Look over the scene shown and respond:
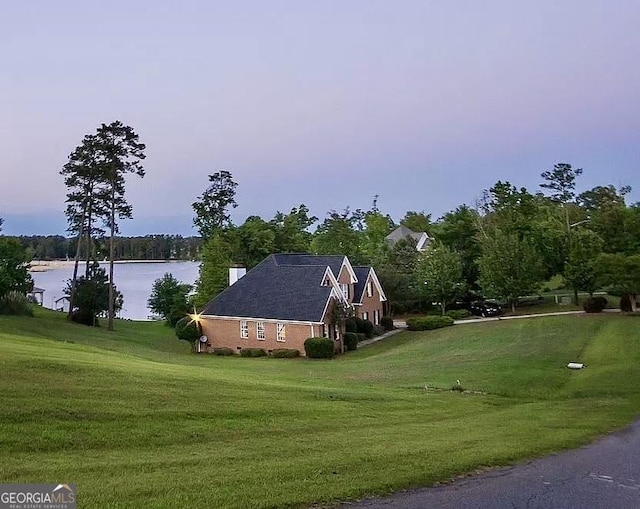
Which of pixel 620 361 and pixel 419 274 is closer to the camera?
pixel 620 361

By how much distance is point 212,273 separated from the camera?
161 feet

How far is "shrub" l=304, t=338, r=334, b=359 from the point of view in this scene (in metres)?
34.2

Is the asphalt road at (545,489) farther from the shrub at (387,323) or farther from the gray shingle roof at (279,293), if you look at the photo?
the shrub at (387,323)

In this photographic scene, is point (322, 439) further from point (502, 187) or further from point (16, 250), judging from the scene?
point (502, 187)

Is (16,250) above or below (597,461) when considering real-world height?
above

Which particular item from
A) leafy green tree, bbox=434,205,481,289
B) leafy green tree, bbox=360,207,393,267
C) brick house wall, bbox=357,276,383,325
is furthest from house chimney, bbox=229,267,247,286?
leafy green tree, bbox=434,205,481,289

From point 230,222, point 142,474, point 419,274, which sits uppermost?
point 230,222

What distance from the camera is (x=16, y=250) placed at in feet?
143

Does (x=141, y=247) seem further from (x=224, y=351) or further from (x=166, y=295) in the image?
(x=224, y=351)

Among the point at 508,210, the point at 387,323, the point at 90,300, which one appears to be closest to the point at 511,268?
the point at 508,210

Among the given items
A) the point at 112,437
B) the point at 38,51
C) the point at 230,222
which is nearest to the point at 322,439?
the point at 112,437

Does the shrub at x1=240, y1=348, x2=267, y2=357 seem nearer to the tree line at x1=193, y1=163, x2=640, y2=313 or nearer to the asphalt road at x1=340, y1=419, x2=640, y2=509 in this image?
the tree line at x1=193, y1=163, x2=640, y2=313

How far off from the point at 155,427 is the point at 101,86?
26.0 m

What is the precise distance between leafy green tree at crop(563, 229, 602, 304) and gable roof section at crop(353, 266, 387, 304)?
1411cm
